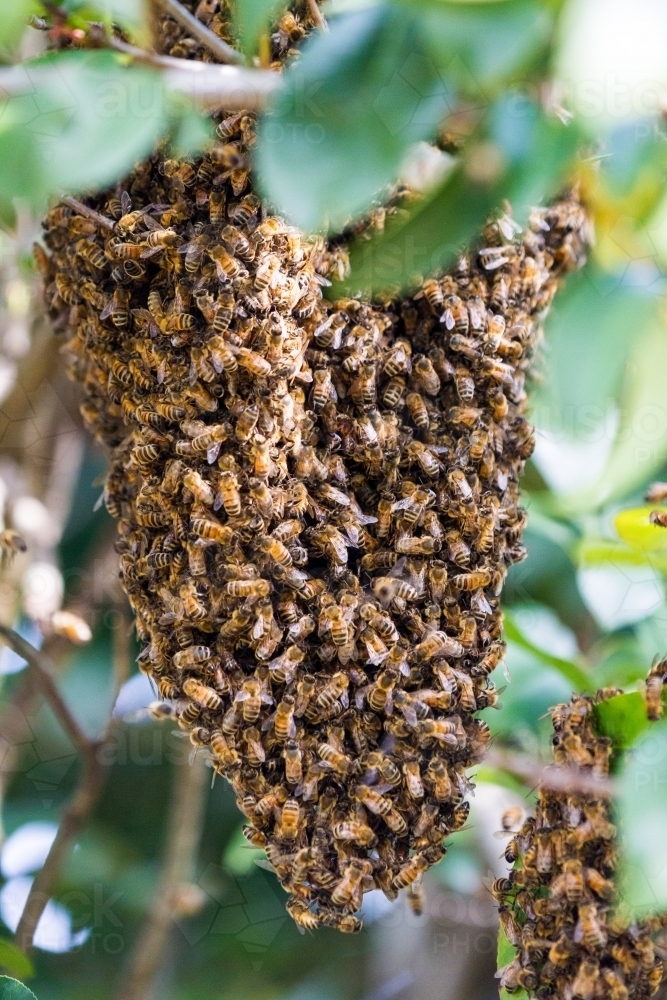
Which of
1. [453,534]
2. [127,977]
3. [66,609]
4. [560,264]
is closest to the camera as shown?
[453,534]

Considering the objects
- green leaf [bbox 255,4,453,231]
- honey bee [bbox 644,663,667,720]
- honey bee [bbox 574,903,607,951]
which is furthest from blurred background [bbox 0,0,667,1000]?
green leaf [bbox 255,4,453,231]

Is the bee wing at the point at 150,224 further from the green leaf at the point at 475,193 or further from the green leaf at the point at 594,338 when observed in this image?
the green leaf at the point at 594,338

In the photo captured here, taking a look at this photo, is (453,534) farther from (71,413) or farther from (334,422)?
(71,413)

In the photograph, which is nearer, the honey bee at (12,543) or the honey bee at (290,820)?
the honey bee at (290,820)

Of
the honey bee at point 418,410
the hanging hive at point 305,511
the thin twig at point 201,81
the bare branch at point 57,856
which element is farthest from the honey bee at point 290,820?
the thin twig at point 201,81

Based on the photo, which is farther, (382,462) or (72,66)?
(382,462)

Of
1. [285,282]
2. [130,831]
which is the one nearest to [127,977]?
[130,831]

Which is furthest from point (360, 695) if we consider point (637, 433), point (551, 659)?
point (637, 433)
